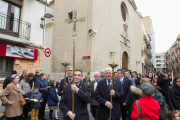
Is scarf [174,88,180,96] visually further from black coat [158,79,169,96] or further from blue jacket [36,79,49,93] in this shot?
blue jacket [36,79,49,93]

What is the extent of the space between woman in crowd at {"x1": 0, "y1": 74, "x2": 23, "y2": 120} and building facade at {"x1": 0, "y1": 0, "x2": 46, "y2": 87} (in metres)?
4.57

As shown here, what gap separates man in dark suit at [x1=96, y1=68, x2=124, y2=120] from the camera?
3.65m

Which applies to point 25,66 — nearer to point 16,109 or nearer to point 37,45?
point 37,45

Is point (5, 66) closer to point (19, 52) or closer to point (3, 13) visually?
point (19, 52)

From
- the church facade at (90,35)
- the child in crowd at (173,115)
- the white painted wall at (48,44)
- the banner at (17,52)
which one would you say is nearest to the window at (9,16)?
the banner at (17,52)

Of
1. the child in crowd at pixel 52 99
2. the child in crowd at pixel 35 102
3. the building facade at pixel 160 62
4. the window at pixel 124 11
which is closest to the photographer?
the child in crowd at pixel 35 102

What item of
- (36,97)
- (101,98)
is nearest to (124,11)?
(36,97)

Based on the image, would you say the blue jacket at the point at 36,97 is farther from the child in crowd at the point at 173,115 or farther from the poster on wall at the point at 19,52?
the poster on wall at the point at 19,52

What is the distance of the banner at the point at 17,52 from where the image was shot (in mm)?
8471

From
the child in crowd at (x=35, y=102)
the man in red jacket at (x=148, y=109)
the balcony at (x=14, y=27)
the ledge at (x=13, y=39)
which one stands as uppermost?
the balcony at (x=14, y=27)

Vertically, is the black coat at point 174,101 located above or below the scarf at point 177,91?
below

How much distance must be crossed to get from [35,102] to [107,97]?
3042 millimetres

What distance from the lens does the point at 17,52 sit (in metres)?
9.10

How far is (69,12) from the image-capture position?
50.2 feet
